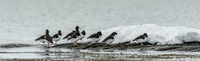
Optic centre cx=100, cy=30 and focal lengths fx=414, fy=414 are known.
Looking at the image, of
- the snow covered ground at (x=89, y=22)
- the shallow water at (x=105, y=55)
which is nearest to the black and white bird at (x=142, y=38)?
the snow covered ground at (x=89, y=22)

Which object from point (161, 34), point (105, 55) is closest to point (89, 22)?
point (161, 34)

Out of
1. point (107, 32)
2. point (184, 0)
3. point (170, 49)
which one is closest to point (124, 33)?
point (107, 32)

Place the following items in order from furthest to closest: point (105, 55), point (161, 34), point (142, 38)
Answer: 1. point (161, 34)
2. point (142, 38)
3. point (105, 55)

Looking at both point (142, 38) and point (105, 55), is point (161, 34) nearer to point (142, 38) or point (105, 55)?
point (142, 38)

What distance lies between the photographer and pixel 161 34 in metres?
31.3

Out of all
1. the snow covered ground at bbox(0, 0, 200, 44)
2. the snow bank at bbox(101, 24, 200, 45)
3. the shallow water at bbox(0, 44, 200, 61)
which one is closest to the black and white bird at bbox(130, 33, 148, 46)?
the snow bank at bbox(101, 24, 200, 45)

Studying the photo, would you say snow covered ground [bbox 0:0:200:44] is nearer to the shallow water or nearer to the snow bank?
the snow bank

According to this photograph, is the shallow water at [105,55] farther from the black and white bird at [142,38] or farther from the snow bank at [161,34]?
the snow bank at [161,34]

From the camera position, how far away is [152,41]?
3105cm

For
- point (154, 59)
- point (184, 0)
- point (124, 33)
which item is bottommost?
point (154, 59)

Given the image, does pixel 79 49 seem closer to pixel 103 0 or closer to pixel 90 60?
pixel 90 60

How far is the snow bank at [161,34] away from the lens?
30016mm

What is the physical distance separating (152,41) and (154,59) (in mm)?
8994

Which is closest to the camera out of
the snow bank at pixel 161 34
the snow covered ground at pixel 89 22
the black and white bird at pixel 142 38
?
the snow bank at pixel 161 34
